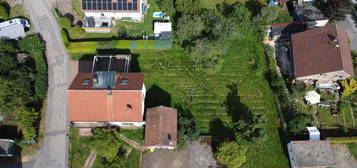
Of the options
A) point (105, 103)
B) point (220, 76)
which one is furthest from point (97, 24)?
point (220, 76)

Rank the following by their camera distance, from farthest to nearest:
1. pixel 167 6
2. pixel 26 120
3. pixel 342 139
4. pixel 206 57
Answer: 1. pixel 167 6
2. pixel 206 57
3. pixel 342 139
4. pixel 26 120

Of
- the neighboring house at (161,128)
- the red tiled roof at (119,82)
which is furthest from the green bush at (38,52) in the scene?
the neighboring house at (161,128)

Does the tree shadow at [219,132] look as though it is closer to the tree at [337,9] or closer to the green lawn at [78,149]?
the green lawn at [78,149]

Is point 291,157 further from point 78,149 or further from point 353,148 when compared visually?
point 78,149

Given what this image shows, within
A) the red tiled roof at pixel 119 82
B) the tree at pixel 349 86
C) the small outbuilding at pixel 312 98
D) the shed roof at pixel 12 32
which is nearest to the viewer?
the red tiled roof at pixel 119 82

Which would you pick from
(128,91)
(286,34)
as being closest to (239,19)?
(286,34)
